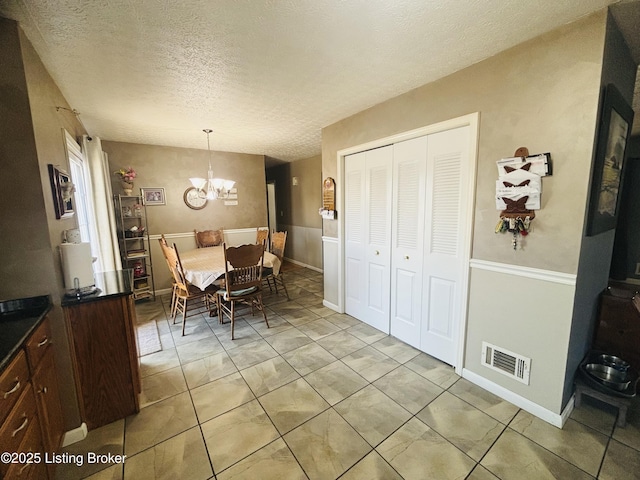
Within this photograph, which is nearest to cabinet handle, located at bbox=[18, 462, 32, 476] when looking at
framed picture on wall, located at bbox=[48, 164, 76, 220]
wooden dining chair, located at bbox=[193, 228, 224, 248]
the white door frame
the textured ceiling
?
framed picture on wall, located at bbox=[48, 164, 76, 220]

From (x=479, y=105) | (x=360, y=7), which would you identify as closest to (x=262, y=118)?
(x=360, y=7)

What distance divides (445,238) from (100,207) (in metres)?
3.92

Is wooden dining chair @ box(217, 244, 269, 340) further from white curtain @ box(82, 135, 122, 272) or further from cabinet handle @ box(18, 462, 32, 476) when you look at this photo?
cabinet handle @ box(18, 462, 32, 476)

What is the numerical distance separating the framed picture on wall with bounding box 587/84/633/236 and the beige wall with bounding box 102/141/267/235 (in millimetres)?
4733

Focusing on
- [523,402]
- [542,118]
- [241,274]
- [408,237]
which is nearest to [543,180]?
[542,118]

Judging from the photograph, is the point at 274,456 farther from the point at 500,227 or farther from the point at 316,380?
the point at 500,227

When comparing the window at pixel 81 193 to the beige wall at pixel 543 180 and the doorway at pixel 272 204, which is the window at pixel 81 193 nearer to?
the beige wall at pixel 543 180

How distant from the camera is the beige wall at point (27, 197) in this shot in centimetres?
135

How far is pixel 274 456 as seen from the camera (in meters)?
1.49

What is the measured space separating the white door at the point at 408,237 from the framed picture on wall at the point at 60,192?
255 cm

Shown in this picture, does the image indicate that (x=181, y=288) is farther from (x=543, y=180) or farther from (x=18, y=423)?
(x=543, y=180)

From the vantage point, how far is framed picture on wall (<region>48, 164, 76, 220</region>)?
1597mm

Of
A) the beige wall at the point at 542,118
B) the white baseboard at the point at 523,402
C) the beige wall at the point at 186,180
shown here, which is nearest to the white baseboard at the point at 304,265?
the beige wall at the point at 186,180

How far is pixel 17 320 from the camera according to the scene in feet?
4.28
